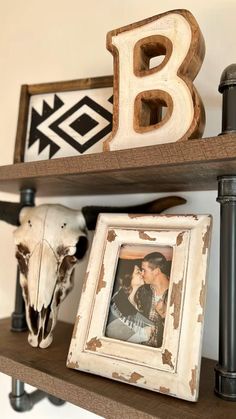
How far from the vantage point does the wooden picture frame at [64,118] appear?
743 millimetres

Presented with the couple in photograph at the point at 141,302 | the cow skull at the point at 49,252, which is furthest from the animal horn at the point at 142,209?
the couple in photograph at the point at 141,302

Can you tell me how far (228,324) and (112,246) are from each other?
0.70ft

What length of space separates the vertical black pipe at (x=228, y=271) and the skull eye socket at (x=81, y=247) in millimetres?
280

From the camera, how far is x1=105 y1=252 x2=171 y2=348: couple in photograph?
51cm

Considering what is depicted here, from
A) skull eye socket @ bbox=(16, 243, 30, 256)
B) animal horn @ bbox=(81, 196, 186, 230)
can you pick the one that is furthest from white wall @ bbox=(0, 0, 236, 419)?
skull eye socket @ bbox=(16, 243, 30, 256)

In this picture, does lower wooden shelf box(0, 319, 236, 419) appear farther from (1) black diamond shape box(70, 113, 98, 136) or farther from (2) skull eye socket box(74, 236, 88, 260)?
(1) black diamond shape box(70, 113, 98, 136)

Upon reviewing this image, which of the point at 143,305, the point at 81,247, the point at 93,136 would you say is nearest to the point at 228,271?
the point at 143,305

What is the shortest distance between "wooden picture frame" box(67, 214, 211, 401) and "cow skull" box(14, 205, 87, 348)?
77 millimetres

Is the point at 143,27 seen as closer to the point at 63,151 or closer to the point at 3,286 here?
the point at 63,151

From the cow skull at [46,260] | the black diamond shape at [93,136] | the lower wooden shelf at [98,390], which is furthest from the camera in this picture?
the black diamond shape at [93,136]

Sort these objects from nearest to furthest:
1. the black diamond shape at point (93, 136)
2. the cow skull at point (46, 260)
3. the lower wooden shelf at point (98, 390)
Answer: the lower wooden shelf at point (98, 390), the cow skull at point (46, 260), the black diamond shape at point (93, 136)

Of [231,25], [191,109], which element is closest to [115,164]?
[191,109]

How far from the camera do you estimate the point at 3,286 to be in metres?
0.95

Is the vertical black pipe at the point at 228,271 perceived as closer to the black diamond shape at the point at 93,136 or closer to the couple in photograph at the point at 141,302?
the couple in photograph at the point at 141,302
